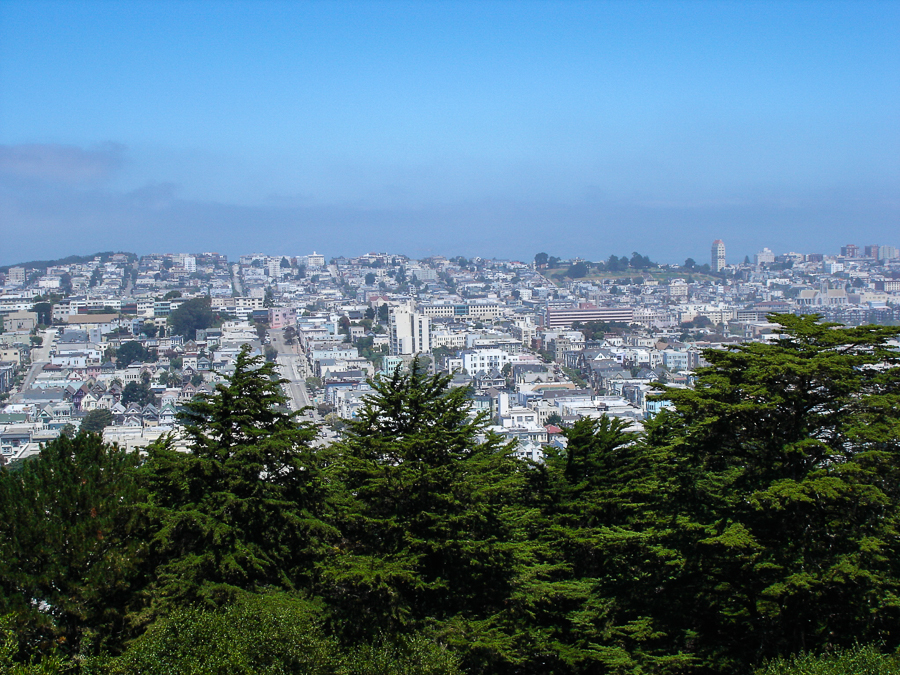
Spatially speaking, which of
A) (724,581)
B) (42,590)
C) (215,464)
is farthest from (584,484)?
(42,590)

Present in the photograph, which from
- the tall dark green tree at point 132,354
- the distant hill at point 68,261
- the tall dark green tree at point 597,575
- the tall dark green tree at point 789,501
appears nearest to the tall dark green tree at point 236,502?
the tall dark green tree at point 597,575

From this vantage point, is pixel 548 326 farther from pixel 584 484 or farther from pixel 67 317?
pixel 584 484

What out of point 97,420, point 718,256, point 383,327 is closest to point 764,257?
point 718,256

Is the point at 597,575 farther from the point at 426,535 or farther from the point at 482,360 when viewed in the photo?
the point at 482,360

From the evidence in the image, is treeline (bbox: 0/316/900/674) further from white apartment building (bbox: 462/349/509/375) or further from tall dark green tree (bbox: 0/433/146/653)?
white apartment building (bbox: 462/349/509/375)

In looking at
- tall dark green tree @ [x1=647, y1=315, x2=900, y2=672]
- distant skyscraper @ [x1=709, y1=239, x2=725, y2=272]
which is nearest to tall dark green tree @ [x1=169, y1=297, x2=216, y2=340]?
tall dark green tree @ [x1=647, y1=315, x2=900, y2=672]

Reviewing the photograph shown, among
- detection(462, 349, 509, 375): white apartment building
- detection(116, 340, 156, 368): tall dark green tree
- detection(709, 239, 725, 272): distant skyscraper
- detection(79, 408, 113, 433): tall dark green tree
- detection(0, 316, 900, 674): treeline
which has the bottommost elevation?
detection(79, 408, 113, 433): tall dark green tree
